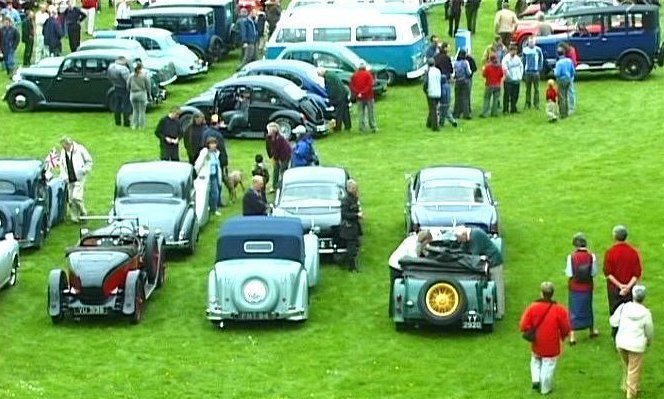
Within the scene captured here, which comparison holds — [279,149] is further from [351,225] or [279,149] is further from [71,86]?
[71,86]

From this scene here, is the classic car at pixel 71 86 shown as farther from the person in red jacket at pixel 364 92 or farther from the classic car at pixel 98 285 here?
the classic car at pixel 98 285

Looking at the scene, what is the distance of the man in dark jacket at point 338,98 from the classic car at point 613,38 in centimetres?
Answer: 653

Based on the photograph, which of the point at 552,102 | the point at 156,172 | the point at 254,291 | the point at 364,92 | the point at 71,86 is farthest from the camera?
the point at 71,86

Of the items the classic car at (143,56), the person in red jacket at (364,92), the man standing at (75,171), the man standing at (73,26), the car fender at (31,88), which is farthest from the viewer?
the man standing at (73,26)

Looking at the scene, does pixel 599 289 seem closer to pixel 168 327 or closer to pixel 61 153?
pixel 168 327

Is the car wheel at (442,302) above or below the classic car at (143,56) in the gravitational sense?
below

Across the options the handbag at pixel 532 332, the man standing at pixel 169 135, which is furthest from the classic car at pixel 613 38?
the handbag at pixel 532 332

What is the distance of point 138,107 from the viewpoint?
34.8 metres

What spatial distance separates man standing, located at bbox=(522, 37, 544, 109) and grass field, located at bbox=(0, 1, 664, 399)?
0.64m

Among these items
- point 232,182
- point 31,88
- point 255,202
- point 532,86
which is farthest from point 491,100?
point 255,202

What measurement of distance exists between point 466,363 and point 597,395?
75.5 inches

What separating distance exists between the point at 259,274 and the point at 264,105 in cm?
1269

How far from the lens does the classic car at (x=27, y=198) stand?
82.1ft

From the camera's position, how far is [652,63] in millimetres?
39531
